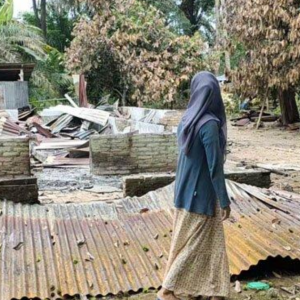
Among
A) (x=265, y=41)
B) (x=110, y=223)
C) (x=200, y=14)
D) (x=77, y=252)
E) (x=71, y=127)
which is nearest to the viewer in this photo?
(x=77, y=252)

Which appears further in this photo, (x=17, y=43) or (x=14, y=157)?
(x=17, y=43)

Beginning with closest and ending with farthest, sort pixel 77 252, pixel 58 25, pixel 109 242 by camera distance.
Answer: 1. pixel 77 252
2. pixel 109 242
3. pixel 58 25

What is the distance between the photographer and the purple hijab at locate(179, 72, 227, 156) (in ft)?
10.2

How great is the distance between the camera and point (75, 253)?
14.2 ft

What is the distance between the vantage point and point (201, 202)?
3.22 metres

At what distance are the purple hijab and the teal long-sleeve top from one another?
4 centimetres

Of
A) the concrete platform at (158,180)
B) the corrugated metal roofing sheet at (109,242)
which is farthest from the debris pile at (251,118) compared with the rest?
the corrugated metal roofing sheet at (109,242)

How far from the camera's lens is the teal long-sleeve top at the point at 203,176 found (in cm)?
309

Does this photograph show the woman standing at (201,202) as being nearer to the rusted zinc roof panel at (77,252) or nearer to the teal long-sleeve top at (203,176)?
the teal long-sleeve top at (203,176)

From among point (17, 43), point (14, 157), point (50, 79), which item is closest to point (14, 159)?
point (14, 157)

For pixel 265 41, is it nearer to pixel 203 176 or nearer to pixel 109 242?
pixel 109 242

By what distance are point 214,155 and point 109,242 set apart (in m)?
1.87

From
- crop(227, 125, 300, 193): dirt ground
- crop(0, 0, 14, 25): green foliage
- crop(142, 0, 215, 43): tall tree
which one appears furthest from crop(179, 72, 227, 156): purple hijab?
crop(142, 0, 215, 43): tall tree

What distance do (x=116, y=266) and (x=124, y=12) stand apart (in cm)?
1881
